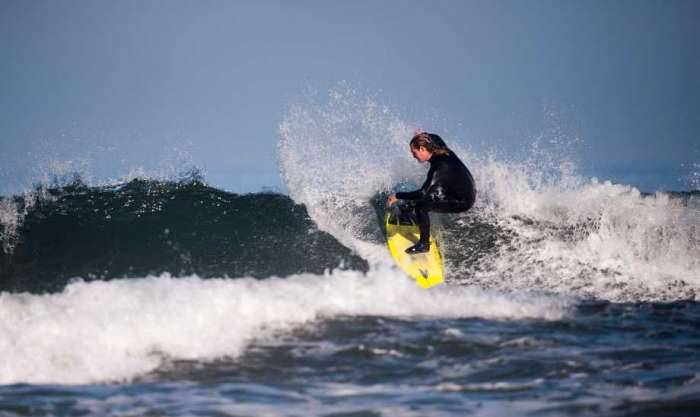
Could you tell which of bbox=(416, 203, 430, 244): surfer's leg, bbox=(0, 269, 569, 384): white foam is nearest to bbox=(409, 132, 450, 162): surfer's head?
bbox=(416, 203, 430, 244): surfer's leg

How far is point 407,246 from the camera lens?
9.64 metres

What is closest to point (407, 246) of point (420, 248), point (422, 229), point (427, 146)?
point (420, 248)

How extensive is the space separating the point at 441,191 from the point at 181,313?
4.02 metres

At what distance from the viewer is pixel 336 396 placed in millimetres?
4832

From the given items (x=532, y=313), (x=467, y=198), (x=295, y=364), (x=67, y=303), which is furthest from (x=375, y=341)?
(x=467, y=198)

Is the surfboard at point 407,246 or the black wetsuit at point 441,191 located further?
the black wetsuit at point 441,191

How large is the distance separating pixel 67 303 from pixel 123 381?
219cm

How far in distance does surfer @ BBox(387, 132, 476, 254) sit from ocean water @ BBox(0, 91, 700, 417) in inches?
31.3

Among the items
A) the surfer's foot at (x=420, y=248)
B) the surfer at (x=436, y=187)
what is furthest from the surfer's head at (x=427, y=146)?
the surfer's foot at (x=420, y=248)

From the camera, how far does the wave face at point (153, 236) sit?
31.6 ft

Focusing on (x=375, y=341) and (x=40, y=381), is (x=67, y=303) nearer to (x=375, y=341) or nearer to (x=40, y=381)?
(x=40, y=381)

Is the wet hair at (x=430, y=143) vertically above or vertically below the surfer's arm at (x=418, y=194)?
above

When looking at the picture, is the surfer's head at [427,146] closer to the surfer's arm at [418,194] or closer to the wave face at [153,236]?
the surfer's arm at [418,194]

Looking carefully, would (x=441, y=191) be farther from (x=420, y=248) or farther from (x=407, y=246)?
(x=407, y=246)
